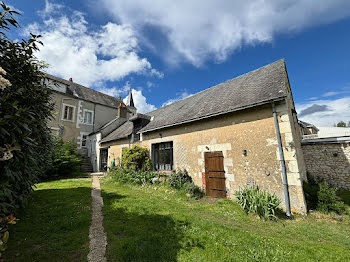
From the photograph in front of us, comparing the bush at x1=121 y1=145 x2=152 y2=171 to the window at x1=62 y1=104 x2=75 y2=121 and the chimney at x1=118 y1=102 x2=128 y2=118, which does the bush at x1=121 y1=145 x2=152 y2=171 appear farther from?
the window at x1=62 y1=104 x2=75 y2=121

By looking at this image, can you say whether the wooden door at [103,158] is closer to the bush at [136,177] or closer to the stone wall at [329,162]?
the bush at [136,177]

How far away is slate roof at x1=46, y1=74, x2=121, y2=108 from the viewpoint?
17566 millimetres

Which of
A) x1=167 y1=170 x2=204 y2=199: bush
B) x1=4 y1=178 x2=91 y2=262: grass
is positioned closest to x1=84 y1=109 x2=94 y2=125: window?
x1=4 y1=178 x2=91 y2=262: grass

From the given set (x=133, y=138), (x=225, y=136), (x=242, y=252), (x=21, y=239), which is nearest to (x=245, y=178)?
→ (x=225, y=136)

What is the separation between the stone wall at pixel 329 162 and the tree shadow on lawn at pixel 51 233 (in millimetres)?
10385

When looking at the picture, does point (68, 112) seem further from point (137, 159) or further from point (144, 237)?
point (144, 237)

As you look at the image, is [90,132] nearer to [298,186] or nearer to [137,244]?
[137,244]

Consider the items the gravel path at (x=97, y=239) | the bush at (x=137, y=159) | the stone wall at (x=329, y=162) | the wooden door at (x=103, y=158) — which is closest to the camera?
the gravel path at (x=97, y=239)

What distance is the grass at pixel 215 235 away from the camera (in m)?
2.89

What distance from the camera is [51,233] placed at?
3527 millimetres

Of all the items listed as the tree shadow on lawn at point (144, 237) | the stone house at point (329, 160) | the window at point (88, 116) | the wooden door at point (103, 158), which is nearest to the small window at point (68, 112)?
the window at point (88, 116)

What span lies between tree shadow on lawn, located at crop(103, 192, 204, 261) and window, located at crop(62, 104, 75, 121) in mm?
15025

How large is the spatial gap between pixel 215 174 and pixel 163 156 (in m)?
3.52

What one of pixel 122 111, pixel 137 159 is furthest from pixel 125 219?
pixel 122 111
